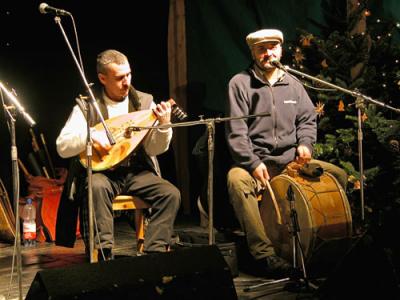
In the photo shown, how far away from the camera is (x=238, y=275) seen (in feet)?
13.4

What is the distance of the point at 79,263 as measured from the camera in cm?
456

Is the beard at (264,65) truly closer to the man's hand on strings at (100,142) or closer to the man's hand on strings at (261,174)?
the man's hand on strings at (261,174)

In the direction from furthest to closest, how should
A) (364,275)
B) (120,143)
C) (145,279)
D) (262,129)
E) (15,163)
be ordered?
(262,129)
(120,143)
(15,163)
(364,275)
(145,279)

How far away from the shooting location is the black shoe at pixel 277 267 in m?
3.98

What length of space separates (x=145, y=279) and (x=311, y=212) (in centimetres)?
168

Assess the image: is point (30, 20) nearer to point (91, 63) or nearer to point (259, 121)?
point (91, 63)

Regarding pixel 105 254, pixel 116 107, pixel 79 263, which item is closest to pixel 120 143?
pixel 116 107

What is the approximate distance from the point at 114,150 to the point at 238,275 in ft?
3.71

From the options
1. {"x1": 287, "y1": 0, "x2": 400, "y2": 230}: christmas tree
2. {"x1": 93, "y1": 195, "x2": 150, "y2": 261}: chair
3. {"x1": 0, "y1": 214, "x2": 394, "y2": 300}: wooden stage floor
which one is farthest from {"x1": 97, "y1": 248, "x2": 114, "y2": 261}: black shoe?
{"x1": 287, "y1": 0, "x2": 400, "y2": 230}: christmas tree

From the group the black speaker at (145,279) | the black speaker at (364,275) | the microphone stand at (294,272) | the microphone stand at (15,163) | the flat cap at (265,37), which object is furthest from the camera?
the flat cap at (265,37)

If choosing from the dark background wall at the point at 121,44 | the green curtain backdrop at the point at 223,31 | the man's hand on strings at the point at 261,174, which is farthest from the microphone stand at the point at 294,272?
the green curtain backdrop at the point at 223,31

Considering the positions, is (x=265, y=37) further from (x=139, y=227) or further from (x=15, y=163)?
(x=15, y=163)

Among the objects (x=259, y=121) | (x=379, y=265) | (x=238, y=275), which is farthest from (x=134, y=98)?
(x=379, y=265)

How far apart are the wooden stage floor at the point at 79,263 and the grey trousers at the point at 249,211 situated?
0.64ft
